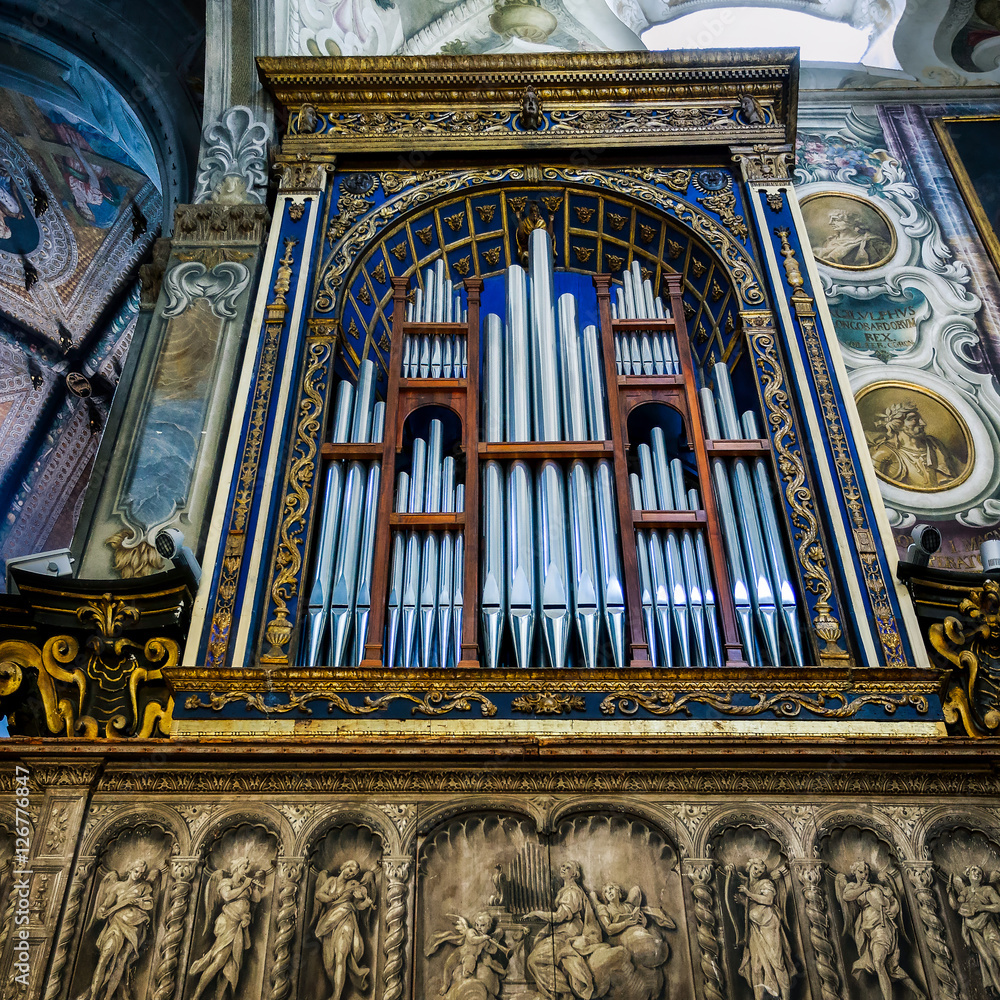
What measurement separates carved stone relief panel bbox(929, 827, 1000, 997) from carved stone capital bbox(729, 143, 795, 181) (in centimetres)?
613

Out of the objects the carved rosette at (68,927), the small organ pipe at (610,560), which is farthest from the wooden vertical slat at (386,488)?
the carved rosette at (68,927)

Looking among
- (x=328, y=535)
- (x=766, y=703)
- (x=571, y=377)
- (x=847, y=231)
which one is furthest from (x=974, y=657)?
(x=847, y=231)

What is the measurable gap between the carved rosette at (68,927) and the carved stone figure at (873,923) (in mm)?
4064

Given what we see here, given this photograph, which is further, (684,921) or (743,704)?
(743,704)

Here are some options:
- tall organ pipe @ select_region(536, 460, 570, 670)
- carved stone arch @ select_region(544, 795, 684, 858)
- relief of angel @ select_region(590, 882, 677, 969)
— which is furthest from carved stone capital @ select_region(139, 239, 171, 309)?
relief of angel @ select_region(590, 882, 677, 969)

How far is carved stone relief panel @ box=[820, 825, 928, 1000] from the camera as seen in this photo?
19.1ft

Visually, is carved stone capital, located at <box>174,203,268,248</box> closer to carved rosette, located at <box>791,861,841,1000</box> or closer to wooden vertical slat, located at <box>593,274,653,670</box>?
wooden vertical slat, located at <box>593,274,653,670</box>

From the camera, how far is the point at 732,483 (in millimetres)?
8281

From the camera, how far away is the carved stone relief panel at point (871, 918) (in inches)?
229

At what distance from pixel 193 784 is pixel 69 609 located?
1563mm

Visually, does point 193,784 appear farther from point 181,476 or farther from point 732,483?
point 732,483

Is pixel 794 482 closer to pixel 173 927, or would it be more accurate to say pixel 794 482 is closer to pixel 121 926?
pixel 173 927

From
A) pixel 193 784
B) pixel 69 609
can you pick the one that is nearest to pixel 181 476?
pixel 69 609

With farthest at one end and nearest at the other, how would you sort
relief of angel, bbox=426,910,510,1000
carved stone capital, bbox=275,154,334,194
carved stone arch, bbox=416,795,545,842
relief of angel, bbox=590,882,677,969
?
1. carved stone capital, bbox=275,154,334,194
2. carved stone arch, bbox=416,795,545,842
3. relief of angel, bbox=590,882,677,969
4. relief of angel, bbox=426,910,510,1000
